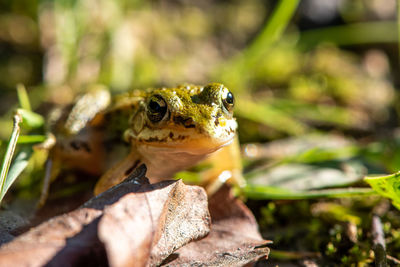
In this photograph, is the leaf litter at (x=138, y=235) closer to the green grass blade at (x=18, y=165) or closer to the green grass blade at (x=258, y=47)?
the green grass blade at (x=18, y=165)

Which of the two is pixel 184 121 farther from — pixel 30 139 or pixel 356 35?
pixel 356 35

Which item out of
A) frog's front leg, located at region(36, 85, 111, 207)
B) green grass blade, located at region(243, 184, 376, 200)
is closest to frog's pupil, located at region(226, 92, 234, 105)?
green grass blade, located at region(243, 184, 376, 200)

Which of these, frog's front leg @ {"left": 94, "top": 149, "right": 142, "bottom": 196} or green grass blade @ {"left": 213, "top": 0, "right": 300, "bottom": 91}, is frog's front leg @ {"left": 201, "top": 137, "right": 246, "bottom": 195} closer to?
frog's front leg @ {"left": 94, "top": 149, "right": 142, "bottom": 196}

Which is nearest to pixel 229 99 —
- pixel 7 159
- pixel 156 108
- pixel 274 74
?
pixel 156 108

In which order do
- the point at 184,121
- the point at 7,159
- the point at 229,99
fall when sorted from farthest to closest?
1. the point at 229,99
2. the point at 184,121
3. the point at 7,159

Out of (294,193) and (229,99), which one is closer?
(229,99)

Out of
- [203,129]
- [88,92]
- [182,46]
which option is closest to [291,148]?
[203,129]

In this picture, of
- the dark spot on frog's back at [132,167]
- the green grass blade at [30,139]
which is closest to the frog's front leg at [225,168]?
the dark spot on frog's back at [132,167]

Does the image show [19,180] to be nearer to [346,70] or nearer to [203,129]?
[203,129]
